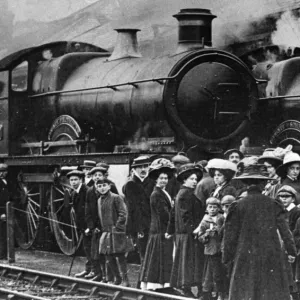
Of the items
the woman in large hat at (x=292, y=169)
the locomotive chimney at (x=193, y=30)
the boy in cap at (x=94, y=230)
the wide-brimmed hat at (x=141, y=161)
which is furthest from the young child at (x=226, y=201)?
the locomotive chimney at (x=193, y=30)

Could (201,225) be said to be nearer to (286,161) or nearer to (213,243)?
(213,243)

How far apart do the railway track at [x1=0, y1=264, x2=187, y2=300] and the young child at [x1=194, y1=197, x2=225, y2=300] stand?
17.6 inches

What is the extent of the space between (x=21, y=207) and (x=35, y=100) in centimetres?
188

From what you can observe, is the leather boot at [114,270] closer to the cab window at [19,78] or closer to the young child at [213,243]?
the young child at [213,243]

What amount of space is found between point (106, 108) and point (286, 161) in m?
4.78

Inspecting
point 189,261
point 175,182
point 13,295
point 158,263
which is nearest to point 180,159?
point 175,182

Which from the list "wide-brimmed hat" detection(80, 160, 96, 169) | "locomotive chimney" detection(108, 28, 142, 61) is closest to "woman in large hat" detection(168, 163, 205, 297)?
"wide-brimmed hat" detection(80, 160, 96, 169)

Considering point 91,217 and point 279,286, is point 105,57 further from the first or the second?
point 279,286

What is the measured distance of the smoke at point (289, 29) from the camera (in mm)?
16094

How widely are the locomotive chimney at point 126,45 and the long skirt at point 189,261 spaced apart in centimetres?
514

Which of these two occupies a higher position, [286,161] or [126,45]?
[126,45]

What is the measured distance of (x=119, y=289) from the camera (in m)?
10.0

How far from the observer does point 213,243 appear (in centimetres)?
917

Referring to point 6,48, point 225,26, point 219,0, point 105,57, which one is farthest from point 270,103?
point 6,48
